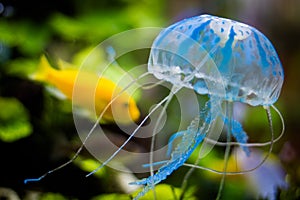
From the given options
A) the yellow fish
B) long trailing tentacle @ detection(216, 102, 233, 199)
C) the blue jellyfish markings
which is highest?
the blue jellyfish markings

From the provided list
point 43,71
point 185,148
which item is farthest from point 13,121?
point 185,148

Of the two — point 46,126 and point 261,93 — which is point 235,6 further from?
point 46,126

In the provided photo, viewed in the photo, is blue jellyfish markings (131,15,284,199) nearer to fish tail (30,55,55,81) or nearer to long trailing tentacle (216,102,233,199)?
long trailing tentacle (216,102,233,199)

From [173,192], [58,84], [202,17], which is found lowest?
[173,192]

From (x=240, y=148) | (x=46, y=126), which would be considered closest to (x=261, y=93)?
(x=240, y=148)

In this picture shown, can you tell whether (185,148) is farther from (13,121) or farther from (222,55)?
(13,121)

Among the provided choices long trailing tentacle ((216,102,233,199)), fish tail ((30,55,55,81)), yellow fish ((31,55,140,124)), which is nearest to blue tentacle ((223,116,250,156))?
long trailing tentacle ((216,102,233,199))

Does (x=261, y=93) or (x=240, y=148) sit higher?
(x=261, y=93)

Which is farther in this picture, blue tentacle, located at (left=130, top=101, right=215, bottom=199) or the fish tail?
the fish tail
